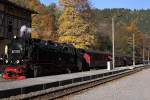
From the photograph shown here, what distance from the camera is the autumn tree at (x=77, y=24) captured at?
67.2m

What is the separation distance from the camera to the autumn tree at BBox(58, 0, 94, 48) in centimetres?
6725

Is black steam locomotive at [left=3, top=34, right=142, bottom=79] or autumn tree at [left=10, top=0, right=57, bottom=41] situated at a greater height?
autumn tree at [left=10, top=0, right=57, bottom=41]

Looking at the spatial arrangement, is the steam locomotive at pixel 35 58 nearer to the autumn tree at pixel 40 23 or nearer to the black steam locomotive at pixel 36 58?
the black steam locomotive at pixel 36 58

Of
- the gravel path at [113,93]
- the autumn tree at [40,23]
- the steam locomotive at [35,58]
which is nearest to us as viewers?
the gravel path at [113,93]

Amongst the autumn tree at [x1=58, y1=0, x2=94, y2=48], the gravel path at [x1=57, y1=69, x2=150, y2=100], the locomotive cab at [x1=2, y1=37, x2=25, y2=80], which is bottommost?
the gravel path at [x1=57, y1=69, x2=150, y2=100]

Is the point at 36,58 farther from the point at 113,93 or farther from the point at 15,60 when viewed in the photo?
the point at 113,93

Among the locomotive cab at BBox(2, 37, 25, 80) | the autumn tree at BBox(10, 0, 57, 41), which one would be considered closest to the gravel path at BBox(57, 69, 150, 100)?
the locomotive cab at BBox(2, 37, 25, 80)

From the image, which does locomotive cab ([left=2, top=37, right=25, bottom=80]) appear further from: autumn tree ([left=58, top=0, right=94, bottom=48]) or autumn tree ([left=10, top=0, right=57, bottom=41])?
autumn tree ([left=10, top=0, right=57, bottom=41])

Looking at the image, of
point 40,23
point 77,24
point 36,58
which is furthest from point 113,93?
point 40,23

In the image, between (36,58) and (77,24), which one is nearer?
(36,58)

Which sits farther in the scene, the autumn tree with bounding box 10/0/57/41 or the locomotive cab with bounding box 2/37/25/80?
the autumn tree with bounding box 10/0/57/41

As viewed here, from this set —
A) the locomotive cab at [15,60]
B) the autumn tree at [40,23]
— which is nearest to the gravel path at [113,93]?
the locomotive cab at [15,60]

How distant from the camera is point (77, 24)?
67.8 metres

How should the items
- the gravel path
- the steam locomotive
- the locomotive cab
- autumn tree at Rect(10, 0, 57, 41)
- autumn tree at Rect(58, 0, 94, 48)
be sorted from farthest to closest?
autumn tree at Rect(10, 0, 57, 41) < autumn tree at Rect(58, 0, 94, 48) < the steam locomotive < the locomotive cab < the gravel path
